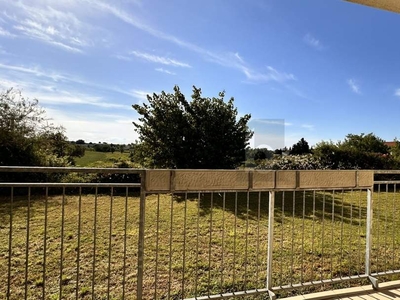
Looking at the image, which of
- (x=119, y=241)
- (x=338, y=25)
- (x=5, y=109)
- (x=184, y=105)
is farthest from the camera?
(x=184, y=105)

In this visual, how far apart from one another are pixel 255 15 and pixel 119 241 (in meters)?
5.87

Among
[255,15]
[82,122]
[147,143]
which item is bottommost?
[147,143]

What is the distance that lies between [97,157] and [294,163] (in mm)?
8242

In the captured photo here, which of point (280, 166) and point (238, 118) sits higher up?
point (238, 118)

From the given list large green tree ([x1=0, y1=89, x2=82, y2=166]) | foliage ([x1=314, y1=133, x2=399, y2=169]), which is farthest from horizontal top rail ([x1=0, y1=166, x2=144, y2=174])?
foliage ([x1=314, y1=133, x2=399, y2=169])

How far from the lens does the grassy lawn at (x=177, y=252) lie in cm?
211

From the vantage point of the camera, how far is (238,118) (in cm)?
873

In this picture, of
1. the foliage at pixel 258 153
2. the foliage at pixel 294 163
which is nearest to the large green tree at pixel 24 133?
the foliage at pixel 258 153

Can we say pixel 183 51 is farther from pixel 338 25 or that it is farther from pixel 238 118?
pixel 338 25

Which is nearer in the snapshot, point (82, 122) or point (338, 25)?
point (338, 25)

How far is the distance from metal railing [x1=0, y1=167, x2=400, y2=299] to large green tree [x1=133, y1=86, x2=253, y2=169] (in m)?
2.70

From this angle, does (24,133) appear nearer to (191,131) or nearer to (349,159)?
(191,131)

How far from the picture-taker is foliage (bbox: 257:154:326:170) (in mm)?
9211

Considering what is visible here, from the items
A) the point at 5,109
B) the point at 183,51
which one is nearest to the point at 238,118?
the point at 183,51
